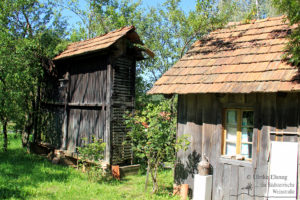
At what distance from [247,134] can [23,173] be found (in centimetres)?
716

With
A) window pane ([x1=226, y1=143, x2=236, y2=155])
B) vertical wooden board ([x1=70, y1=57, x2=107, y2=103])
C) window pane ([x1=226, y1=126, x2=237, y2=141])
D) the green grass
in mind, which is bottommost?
the green grass

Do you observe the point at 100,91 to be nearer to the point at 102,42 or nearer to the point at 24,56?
A: the point at 102,42

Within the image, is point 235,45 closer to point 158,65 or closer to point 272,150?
point 272,150

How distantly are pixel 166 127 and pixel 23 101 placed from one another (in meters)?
7.40

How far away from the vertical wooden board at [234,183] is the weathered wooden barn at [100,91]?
14.6 feet

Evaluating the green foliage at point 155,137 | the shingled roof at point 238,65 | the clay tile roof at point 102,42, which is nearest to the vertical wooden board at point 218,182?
the green foliage at point 155,137

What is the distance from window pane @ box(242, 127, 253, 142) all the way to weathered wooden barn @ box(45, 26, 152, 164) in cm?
467

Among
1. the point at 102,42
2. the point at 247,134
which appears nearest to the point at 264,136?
the point at 247,134

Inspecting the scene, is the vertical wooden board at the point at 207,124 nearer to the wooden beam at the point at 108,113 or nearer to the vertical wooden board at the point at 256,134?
the vertical wooden board at the point at 256,134

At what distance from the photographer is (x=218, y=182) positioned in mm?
6398

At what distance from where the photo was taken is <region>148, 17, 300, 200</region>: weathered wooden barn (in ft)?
18.1

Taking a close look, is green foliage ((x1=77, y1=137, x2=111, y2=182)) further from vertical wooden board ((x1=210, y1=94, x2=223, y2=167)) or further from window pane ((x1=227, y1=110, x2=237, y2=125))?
window pane ((x1=227, y1=110, x2=237, y2=125))

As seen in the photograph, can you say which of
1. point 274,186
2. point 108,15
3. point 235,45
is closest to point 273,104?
point 274,186

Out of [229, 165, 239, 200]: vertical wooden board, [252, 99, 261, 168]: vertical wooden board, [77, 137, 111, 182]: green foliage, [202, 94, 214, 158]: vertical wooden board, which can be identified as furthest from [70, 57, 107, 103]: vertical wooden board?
[252, 99, 261, 168]: vertical wooden board
